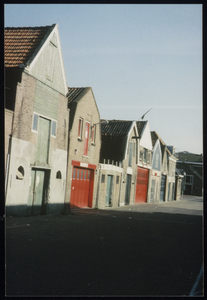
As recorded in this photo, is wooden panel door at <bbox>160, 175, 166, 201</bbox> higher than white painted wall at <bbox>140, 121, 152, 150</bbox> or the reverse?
the reverse

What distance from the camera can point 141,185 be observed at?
3609cm

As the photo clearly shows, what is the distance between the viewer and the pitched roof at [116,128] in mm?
29344

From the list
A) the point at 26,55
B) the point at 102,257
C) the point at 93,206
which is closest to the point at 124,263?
the point at 102,257

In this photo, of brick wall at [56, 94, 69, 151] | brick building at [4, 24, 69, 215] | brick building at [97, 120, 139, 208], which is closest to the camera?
brick building at [4, 24, 69, 215]

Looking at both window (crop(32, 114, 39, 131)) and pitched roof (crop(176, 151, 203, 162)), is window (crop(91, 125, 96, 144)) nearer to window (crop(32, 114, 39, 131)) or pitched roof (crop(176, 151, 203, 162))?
window (crop(32, 114, 39, 131))

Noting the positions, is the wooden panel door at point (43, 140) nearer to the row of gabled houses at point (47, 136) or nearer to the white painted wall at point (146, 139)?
the row of gabled houses at point (47, 136)

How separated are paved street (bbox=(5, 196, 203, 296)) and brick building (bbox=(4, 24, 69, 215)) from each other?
3.46 metres

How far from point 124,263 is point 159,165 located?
3569cm

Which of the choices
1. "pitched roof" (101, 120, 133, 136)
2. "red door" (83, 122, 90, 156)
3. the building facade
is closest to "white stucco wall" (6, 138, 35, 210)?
"red door" (83, 122, 90, 156)

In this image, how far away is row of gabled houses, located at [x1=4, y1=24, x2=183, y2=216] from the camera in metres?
14.7

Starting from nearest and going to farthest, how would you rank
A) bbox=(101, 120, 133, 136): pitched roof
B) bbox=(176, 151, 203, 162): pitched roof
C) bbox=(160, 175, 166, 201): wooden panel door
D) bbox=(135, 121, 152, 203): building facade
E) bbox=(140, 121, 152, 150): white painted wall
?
bbox=(101, 120, 133, 136): pitched roof
bbox=(135, 121, 152, 203): building facade
bbox=(140, 121, 152, 150): white painted wall
bbox=(160, 175, 166, 201): wooden panel door
bbox=(176, 151, 203, 162): pitched roof

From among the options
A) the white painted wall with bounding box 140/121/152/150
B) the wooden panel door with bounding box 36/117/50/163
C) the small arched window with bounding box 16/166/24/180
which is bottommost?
the small arched window with bounding box 16/166/24/180

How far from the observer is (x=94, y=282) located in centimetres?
608

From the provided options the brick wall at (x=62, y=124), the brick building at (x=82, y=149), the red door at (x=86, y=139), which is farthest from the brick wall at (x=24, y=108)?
the red door at (x=86, y=139)
